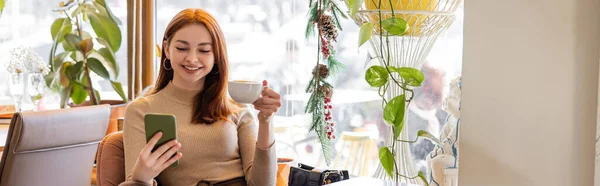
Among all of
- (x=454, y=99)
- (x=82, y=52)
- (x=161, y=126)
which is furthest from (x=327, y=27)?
(x=82, y=52)

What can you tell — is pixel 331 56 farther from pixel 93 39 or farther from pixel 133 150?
pixel 93 39

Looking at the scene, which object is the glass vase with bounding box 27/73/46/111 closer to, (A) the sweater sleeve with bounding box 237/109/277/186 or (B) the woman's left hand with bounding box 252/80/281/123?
(A) the sweater sleeve with bounding box 237/109/277/186

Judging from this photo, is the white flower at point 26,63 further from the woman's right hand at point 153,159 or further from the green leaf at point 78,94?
the woman's right hand at point 153,159

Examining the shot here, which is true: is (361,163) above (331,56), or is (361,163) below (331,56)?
below

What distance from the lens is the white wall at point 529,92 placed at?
145cm

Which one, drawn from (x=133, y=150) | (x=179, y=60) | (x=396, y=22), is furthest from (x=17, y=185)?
(x=396, y=22)

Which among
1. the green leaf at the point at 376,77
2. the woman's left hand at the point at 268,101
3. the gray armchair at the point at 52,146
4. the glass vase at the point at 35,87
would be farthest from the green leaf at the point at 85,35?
the green leaf at the point at 376,77

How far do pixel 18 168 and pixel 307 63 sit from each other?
5.10ft

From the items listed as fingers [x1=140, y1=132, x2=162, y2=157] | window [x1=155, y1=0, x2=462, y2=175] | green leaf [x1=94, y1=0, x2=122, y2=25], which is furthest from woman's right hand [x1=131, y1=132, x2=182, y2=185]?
green leaf [x1=94, y1=0, x2=122, y2=25]

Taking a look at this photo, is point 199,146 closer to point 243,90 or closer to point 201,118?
point 201,118

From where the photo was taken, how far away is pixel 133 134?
7.45ft

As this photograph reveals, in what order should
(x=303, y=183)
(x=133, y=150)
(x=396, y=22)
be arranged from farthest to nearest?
(x=303, y=183), (x=133, y=150), (x=396, y=22)

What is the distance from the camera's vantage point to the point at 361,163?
3.56 meters

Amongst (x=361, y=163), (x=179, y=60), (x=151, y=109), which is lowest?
(x=361, y=163)
